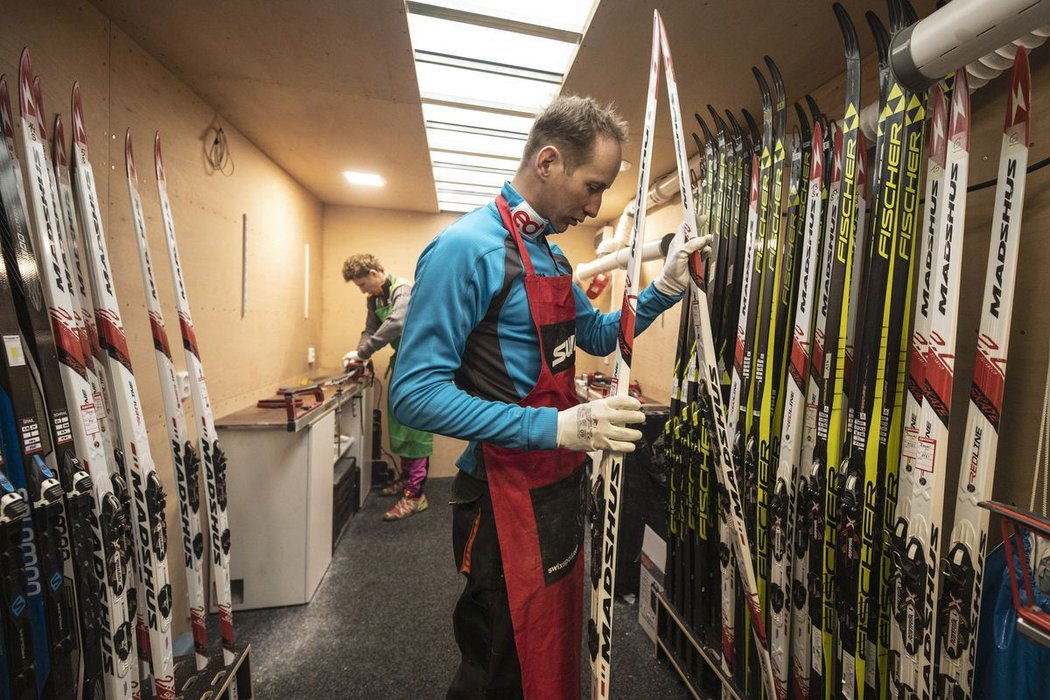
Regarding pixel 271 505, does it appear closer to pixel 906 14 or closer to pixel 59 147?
pixel 59 147

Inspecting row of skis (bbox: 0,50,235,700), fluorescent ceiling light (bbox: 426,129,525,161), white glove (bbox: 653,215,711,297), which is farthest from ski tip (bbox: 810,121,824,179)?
row of skis (bbox: 0,50,235,700)

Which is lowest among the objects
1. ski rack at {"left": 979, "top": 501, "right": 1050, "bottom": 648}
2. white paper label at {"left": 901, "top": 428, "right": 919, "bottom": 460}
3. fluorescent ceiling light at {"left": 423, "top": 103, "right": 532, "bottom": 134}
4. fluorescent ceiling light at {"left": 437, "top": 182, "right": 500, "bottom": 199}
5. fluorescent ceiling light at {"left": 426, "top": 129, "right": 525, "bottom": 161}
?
ski rack at {"left": 979, "top": 501, "right": 1050, "bottom": 648}

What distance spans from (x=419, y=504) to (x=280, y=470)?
1269 mm

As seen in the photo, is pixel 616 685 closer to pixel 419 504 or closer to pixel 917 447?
pixel 917 447

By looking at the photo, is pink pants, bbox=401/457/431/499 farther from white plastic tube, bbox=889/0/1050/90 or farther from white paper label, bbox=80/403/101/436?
white plastic tube, bbox=889/0/1050/90

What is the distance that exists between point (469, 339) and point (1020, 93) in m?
1.26

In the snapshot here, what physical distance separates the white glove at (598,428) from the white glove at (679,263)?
495mm

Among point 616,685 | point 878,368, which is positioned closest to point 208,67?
point 878,368

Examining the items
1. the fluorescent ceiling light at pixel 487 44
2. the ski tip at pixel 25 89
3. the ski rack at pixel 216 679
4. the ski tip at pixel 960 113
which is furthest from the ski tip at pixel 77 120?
the ski tip at pixel 960 113

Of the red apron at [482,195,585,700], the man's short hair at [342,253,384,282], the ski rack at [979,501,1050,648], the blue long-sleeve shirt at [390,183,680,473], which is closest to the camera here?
the ski rack at [979,501,1050,648]

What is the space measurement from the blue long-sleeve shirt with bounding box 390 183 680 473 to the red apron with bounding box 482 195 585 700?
0.04 m

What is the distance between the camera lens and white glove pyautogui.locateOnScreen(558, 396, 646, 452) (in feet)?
2.67

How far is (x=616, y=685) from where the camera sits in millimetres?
1563

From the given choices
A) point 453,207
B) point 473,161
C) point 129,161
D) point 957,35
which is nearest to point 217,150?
point 129,161
